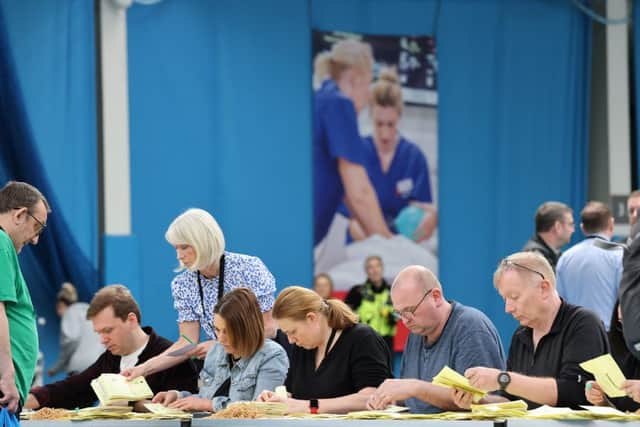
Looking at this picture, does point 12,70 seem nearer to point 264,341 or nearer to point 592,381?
point 264,341

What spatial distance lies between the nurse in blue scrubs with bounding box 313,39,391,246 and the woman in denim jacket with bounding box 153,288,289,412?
4826 mm

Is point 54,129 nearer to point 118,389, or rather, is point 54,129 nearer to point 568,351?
point 118,389

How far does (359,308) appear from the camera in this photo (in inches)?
337

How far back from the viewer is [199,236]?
15.1 feet

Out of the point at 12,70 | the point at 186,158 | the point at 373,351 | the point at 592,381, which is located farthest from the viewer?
the point at 186,158

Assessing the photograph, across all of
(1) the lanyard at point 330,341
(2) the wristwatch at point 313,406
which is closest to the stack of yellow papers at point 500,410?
(2) the wristwatch at point 313,406

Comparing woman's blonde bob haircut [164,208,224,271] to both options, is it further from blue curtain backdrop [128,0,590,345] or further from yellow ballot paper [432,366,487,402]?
blue curtain backdrop [128,0,590,345]

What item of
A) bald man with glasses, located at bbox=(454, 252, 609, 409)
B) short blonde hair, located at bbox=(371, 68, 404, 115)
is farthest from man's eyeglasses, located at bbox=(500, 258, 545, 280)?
short blonde hair, located at bbox=(371, 68, 404, 115)

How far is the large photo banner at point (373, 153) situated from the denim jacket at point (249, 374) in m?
4.77

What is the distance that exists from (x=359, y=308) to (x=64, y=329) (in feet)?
6.94

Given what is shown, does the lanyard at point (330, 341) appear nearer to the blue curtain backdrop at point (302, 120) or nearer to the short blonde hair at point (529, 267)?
the short blonde hair at point (529, 267)

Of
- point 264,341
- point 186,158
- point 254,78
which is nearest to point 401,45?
point 254,78

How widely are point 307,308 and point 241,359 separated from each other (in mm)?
373

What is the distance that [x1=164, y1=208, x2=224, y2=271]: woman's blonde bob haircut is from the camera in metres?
4.61
